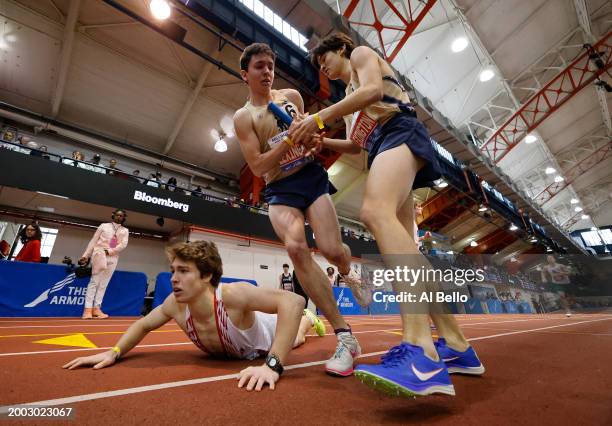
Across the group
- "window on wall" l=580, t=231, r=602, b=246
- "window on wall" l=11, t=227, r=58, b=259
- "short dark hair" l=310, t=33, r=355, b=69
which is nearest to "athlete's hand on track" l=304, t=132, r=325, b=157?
"short dark hair" l=310, t=33, r=355, b=69

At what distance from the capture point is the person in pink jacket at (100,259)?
4992 mm

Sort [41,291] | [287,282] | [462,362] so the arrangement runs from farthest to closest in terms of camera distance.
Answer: [287,282] < [41,291] < [462,362]

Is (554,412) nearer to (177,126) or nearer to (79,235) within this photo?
(177,126)

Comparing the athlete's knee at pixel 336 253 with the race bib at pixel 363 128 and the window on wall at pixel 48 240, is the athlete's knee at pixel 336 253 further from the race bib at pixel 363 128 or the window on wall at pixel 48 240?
the window on wall at pixel 48 240

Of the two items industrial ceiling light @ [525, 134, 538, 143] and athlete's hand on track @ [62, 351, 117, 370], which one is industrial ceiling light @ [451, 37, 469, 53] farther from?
athlete's hand on track @ [62, 351, 117, 370]

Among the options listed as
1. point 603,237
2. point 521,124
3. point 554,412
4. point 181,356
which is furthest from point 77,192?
point 603,237

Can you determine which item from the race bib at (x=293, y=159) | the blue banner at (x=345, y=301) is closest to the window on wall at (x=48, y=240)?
the blue banner at (x=345, y=301)

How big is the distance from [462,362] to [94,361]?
174cm

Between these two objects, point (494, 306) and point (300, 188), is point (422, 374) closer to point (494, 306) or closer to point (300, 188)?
point (300, 188)

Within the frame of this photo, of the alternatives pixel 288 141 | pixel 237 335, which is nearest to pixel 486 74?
pixel 288 141

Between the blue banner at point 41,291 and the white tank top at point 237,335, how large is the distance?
5.37 meters

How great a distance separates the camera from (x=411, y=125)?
136cm

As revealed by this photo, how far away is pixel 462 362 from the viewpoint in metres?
1.25

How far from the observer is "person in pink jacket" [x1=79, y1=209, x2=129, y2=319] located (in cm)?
499
